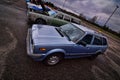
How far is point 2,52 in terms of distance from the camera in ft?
13.1

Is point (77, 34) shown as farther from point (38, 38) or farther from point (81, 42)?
point (38, 38)

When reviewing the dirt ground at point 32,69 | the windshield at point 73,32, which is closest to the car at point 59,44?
the windshield at point 73,32

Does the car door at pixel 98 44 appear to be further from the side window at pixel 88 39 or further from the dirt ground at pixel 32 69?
the dirt ground at pixel 32 69

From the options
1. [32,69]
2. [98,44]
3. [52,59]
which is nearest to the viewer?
[32,69]

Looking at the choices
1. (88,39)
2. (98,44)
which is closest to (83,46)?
(88,39)

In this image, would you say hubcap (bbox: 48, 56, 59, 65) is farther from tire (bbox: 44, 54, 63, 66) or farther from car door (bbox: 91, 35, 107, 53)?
car door (bbox: 91, 35, 107, 53)

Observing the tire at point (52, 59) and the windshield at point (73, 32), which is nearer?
the tire at point (52, 59)

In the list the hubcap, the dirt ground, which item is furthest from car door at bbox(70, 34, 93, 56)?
the hubcap

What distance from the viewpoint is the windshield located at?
4426 millimetres

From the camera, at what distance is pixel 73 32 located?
474 cm

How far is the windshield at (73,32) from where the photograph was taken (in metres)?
4.43

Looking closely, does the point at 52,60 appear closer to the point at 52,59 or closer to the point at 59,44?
the point at 52,59

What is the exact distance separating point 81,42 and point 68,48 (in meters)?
0.65

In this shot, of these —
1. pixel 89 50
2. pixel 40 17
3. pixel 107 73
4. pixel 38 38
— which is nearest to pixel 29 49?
pixel 38 38
